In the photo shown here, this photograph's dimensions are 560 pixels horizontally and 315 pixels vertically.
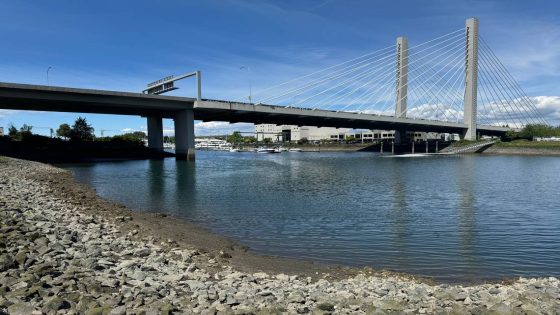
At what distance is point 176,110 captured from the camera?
261ft

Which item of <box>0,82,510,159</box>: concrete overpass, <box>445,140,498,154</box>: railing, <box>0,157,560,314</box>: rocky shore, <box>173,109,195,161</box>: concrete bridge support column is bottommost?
<box>445,140,498,154</box>: railing

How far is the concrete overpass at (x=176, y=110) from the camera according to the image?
62844 mm

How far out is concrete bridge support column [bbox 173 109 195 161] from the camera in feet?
255

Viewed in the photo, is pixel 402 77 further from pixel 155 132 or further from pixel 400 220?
pixel 400 220

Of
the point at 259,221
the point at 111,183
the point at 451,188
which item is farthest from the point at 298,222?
the point at 111,183

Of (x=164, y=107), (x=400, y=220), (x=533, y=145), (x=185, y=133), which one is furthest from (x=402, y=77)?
(x=400, y=220)

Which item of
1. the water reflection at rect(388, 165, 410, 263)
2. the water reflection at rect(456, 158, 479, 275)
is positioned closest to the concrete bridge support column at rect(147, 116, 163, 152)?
the water reflection at rect(388, 165, 410, 263)

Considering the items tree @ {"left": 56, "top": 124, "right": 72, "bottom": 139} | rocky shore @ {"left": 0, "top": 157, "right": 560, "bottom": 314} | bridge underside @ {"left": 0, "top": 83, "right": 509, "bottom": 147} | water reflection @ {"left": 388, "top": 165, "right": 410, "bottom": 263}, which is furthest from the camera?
tree @ {"left": 56, "top": 124, "right": 72, "bottom": 139}

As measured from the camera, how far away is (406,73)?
10819cm

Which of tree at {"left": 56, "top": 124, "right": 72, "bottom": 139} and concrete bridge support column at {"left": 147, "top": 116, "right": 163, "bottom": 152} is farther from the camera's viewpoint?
tree at {"left": 56, "top": 124, "right": 72, "bottom": 139}

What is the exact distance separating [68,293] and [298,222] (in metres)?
12.1

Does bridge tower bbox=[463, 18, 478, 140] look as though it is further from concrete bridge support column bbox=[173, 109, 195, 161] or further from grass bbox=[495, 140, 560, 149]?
concrete bridge support column bbox=[173, 109, 195, 161]

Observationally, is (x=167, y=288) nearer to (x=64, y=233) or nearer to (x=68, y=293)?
(x=68, y=293)

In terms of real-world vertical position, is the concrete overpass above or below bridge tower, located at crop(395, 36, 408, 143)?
below
